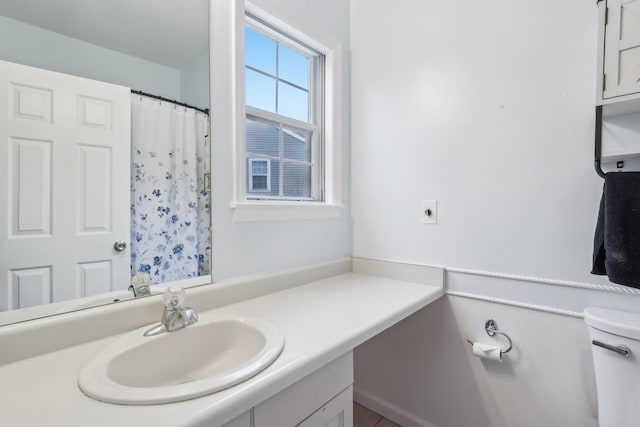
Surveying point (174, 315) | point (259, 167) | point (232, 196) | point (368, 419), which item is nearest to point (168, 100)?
point (232, 196)

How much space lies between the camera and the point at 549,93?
121cm

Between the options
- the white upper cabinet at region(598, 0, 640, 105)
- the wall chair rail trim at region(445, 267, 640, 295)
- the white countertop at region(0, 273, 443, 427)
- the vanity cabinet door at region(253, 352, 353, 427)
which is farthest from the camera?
the wall chair rail trim at region(445, 267, 640, 295)

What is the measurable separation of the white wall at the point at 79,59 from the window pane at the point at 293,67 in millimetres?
679

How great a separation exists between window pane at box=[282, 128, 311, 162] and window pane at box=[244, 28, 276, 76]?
0.32 meters

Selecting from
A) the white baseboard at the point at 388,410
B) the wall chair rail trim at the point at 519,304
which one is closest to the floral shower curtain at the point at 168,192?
the wall chair rail trim at the point at 519,304

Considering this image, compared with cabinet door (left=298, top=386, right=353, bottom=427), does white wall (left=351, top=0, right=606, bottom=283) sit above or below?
above

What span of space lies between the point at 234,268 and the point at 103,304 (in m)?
0.46

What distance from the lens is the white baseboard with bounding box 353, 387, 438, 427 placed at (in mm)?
1608

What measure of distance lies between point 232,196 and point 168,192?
0.79ft

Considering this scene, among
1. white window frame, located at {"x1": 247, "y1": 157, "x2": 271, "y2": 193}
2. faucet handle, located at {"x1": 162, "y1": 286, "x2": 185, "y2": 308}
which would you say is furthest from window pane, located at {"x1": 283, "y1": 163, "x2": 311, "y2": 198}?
faucet handle, located at {"x1": 162, "y1": 286, "x2": 185, "y2": 308}

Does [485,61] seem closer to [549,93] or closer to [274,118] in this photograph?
[549,93]

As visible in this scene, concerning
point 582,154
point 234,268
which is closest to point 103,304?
point 234,268

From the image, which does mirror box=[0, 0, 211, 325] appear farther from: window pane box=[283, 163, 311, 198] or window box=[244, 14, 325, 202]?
window pane box=[283, 163, 311, 198]

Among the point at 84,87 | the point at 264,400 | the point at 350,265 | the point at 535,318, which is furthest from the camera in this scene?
the point at 350,265
